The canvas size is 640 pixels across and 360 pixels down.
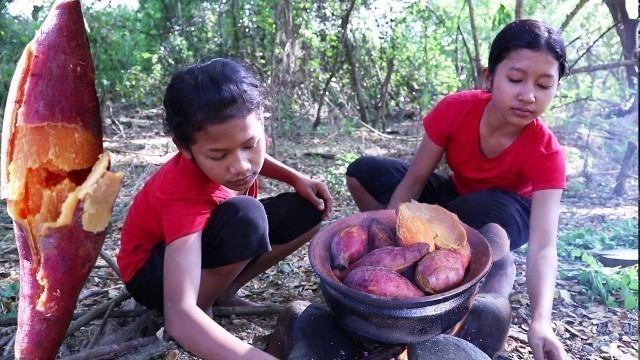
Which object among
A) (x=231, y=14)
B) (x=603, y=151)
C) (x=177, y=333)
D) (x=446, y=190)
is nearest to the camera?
(x=177, y=333)

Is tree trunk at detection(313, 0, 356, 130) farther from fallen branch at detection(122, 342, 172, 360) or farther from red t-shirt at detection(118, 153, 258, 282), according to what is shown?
fallen branch at detection(122, 342, 172, 360)

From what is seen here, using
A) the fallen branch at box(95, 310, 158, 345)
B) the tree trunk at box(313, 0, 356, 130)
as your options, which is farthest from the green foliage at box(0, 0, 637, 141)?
the fallen branch at box(95, 310, 158, 345)

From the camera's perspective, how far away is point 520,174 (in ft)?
7.17

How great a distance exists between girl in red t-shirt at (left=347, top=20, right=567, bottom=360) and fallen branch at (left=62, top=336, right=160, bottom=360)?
1.06 metres

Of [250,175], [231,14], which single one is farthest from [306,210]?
[231,14]

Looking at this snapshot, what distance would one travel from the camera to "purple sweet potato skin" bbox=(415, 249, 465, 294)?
1.25 m

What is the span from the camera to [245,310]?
2.17 metres

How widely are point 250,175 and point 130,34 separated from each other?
569 centimetres

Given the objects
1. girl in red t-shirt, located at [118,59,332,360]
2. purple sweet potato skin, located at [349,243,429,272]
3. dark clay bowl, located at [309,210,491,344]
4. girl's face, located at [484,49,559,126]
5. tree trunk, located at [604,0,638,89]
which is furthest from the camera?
tree trunk, located at [604,0,638,89]

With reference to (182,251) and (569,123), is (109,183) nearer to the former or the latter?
(182,251)

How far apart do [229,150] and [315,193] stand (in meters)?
0.69

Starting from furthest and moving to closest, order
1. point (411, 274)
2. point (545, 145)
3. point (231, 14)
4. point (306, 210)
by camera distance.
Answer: point (231, 14)
point (306, 210)
point (545, 145)
point (411, 274)

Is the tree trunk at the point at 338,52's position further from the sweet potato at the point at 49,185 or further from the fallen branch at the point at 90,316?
the sweet potato at the point at 49,185

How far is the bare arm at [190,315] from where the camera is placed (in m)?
1.43
